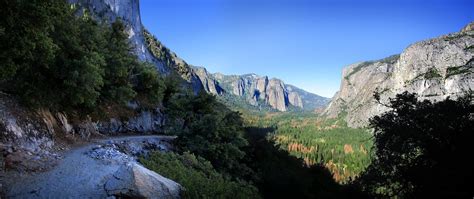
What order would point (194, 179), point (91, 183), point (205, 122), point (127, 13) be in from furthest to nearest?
point (127, 13) → point (205, 122) → point (194, 179) → point (91, 183)

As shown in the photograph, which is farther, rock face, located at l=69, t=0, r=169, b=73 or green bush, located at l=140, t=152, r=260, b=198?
rock face, located at l=69, t=0, r=169, b=73

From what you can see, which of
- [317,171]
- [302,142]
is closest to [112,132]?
[317,171]

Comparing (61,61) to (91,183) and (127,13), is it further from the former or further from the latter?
(127,13)

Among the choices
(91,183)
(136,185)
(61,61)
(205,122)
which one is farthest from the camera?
(205,122)

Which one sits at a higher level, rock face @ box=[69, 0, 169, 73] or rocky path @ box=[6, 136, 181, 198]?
rock face @ box=[69, 0, 169, 73]

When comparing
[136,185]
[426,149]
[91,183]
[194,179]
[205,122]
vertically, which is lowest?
[194,179]

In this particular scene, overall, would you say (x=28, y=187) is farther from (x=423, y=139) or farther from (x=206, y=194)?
(x=423, y=139)

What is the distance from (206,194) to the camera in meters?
12.6

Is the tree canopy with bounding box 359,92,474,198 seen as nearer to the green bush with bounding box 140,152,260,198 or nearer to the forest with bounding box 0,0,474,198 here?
the forest with bounding box 0,0,474,198

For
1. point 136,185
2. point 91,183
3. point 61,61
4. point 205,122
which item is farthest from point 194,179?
point 205,122

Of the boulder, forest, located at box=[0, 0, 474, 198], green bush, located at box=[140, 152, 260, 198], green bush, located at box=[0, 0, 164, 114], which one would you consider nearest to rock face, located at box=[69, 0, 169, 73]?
green bush, located at box=[0, 0, 164, 114]

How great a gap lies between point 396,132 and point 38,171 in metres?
15.3

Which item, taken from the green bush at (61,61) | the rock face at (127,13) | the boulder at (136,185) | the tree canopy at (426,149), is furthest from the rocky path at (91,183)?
the rock face at (127,13)

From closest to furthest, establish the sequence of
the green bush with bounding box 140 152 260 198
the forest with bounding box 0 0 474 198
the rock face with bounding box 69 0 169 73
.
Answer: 1. the forest with bounding box 0 0 474 198
2. the green bush with bounding box 140 152 260 198
3. the rock face with bounding box 69 0 169 73
